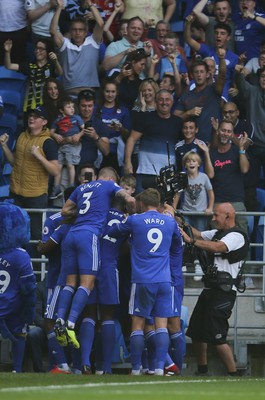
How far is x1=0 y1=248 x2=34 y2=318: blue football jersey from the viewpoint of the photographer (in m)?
13.3

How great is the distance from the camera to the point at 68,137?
55.0ft

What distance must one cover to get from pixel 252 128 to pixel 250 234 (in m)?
1.67

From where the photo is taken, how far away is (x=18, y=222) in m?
13.6

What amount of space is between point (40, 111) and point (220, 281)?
3727 mm

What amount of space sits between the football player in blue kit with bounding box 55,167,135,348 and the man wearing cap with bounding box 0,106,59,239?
281 centimetres

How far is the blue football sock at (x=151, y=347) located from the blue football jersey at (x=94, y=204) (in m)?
1.15

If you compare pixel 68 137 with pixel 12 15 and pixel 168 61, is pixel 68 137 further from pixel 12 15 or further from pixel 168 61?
pixel 12 15

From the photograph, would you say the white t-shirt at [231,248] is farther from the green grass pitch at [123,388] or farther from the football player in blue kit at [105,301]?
the green grass pitch at [123,388]

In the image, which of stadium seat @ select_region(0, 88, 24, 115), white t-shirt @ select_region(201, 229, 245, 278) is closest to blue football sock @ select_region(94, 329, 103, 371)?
white t-shirt @ select_region(201, 229, 245, 278)

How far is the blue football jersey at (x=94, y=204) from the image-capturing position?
13.3 metres

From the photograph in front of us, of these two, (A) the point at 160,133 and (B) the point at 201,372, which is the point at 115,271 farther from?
(A) the point at 160,133

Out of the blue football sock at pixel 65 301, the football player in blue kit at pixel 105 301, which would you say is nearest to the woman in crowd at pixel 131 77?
the football player in blue kit at pixel 105 301

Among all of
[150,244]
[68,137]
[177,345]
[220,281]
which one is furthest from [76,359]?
[68,137]

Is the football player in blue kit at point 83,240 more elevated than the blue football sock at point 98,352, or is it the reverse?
the football player in blue kit at point 83,240
